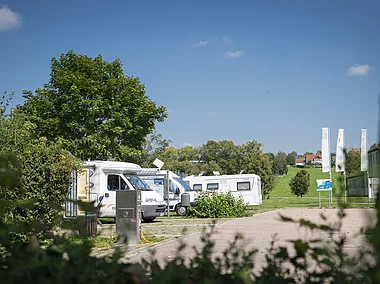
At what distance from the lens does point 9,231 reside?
6.25ft

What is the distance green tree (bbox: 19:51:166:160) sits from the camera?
3375 centimetres

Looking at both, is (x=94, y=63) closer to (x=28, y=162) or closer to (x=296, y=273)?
(x=28, y=162)

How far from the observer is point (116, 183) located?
2011cm

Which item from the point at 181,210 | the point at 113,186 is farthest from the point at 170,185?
the point at 113,186

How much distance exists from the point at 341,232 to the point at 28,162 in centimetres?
1003

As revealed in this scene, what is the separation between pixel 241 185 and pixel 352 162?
104 ft

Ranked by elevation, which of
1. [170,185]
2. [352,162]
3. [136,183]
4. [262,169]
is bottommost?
[170,185]

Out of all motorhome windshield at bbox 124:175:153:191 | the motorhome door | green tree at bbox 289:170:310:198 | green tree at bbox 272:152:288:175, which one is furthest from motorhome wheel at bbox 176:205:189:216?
A: green tree at bbox 272:152:288:175

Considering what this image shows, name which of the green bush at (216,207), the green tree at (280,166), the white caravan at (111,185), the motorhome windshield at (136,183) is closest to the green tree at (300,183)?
the green bush at (216,207)

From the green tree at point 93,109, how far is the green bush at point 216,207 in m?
11.2

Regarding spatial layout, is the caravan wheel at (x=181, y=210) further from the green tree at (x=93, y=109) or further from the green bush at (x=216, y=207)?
the green tree at (x=93, y=109)

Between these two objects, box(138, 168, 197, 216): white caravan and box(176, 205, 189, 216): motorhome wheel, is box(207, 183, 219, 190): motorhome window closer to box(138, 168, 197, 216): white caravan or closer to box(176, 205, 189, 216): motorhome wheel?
box(138, 168, 197, 216): white caravan

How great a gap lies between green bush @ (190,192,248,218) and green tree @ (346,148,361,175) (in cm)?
2133

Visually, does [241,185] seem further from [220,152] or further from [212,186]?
[220,152]
